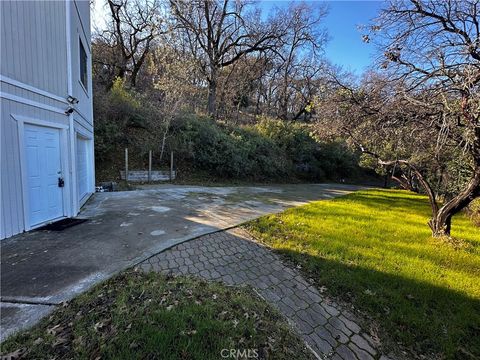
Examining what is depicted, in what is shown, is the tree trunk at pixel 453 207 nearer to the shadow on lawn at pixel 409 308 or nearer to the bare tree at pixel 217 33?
the shadow on lawn at pixel 409 308

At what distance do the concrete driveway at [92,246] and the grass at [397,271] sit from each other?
150 centimetres

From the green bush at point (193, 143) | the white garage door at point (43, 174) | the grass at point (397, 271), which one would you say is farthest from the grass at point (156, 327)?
the green bush at point (193, 143)

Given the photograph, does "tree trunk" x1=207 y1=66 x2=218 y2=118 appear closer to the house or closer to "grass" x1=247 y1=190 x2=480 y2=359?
the house

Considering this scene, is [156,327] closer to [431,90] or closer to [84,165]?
[431,90]

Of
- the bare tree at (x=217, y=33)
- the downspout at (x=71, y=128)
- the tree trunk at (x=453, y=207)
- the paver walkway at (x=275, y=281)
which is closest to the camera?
the paver walkway at (x=275, y=281)

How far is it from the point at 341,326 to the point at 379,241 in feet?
9.29

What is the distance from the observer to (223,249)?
4035 millimetres

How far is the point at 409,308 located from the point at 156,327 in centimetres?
294

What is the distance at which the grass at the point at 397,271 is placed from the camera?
8.41 feet

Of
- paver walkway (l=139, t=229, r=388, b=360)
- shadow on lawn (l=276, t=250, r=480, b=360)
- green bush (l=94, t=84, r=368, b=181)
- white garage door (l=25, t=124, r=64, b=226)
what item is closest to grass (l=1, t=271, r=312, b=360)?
paver walkway (l=139, t=229, r=388, b=360)

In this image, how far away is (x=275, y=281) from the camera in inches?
130

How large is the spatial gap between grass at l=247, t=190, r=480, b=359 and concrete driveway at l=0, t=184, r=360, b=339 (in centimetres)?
150

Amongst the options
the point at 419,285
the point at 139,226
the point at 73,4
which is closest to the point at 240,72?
the point at 73,4

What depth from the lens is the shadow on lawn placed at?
2.45 metres
